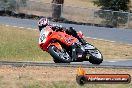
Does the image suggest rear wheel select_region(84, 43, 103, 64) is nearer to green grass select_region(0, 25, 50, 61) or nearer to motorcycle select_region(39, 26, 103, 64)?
motorcycle select_region(39, 26, 103, 64)

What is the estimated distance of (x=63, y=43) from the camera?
13.7 metres

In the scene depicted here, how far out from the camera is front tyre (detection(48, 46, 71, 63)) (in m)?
13.4

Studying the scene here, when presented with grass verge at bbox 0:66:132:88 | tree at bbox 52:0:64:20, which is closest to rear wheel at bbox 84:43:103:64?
grass verge at bbox 0:66:132:88

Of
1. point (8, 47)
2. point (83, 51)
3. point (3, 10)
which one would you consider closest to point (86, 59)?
point (83, 51)

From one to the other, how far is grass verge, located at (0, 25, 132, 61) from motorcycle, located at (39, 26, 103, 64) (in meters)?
9.82

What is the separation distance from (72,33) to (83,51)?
677 millimetres

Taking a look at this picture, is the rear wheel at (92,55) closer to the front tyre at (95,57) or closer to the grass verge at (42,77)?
the front tyre at (95,57)

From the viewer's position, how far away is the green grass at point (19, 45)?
969 inches

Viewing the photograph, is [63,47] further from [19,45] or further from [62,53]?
[19,45]

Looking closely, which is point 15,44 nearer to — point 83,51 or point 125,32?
point 125,32

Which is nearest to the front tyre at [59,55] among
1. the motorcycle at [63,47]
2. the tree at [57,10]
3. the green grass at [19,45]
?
the motorcycle at [63,47]

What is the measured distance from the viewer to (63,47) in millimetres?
13688

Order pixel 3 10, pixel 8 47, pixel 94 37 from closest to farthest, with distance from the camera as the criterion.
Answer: pixel 8 47, pixel 94 37, pixel 3 10

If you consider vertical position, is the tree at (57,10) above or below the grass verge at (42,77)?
below
